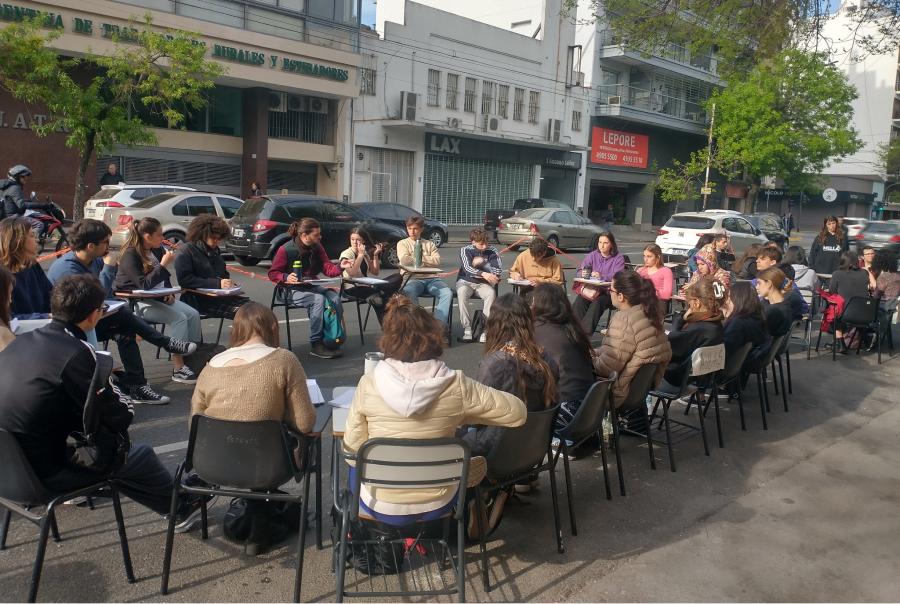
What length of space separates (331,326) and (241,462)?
4737 mm

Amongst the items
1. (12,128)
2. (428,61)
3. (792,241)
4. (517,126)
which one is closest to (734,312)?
(12,128)

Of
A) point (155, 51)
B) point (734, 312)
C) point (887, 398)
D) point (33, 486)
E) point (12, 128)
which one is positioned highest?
point (155, 51)

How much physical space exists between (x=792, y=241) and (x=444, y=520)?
40.6 meters

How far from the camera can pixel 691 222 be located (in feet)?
69.7

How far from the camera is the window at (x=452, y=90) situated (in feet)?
104

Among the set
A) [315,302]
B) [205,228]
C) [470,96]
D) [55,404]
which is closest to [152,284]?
[205,228]

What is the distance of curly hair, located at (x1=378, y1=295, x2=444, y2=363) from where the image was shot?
133 inches

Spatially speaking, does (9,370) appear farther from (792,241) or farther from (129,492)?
(792,241)

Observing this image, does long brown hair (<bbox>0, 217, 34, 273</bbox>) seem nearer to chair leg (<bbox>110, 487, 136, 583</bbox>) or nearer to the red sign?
chair leg (<bbox>110, 487, 136, 583</bbox>)

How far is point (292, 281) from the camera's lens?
26.6 feet

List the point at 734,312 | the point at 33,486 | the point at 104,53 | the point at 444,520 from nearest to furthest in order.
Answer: the point at 33,486 < the point at 444,520 < the point at 734,312 < the point at 104,53

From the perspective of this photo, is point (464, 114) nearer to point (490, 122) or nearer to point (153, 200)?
point (490, 122)

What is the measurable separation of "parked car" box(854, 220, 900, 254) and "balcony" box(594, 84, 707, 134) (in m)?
18.0

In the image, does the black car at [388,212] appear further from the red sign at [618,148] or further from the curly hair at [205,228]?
the red sign at [618,148]
